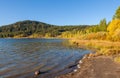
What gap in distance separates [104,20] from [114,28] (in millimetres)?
45153

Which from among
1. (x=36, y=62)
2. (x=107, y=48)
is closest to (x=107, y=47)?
(x=107, y=48)

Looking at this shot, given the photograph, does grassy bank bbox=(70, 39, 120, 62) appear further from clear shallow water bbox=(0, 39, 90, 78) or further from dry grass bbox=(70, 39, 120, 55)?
clear shallow water bbox=(0, 39, 90, 78)

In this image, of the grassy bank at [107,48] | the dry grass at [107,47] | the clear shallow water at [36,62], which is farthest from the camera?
the dry grass at [107,47]

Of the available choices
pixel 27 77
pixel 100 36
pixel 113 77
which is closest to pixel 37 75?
pixel 27 77

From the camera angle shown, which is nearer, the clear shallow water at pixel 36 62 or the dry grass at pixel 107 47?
the clear shallow water at pixel 36 62

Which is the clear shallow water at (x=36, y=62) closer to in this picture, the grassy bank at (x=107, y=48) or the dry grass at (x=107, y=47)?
the grassy bank at (x=107, y=48)

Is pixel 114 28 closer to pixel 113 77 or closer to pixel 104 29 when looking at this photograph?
pixel 104 29

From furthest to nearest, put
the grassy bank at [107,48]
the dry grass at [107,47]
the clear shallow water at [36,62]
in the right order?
the dry grass at [107,47] → the grassy bank at [107,48] → the clear shallow water at [36,62]

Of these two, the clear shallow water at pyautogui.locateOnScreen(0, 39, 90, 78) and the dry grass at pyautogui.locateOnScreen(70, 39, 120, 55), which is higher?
the dry grass at pyautogui.locateOnScreen(70, 39, 120, 55)

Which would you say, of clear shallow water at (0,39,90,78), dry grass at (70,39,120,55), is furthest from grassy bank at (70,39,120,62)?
clear shallow water at (0,39,90,78)

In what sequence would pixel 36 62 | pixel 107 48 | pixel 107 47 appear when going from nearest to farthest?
pixel 36 62
pixel 107 48
pixel 107 47

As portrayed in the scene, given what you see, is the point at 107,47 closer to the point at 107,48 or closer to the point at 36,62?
the point at 107,48

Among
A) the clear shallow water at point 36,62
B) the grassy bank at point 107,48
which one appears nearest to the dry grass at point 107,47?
the grassy bank at point 107,48

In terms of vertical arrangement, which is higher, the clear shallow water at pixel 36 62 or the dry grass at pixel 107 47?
the dry grass at pixel 107 47
